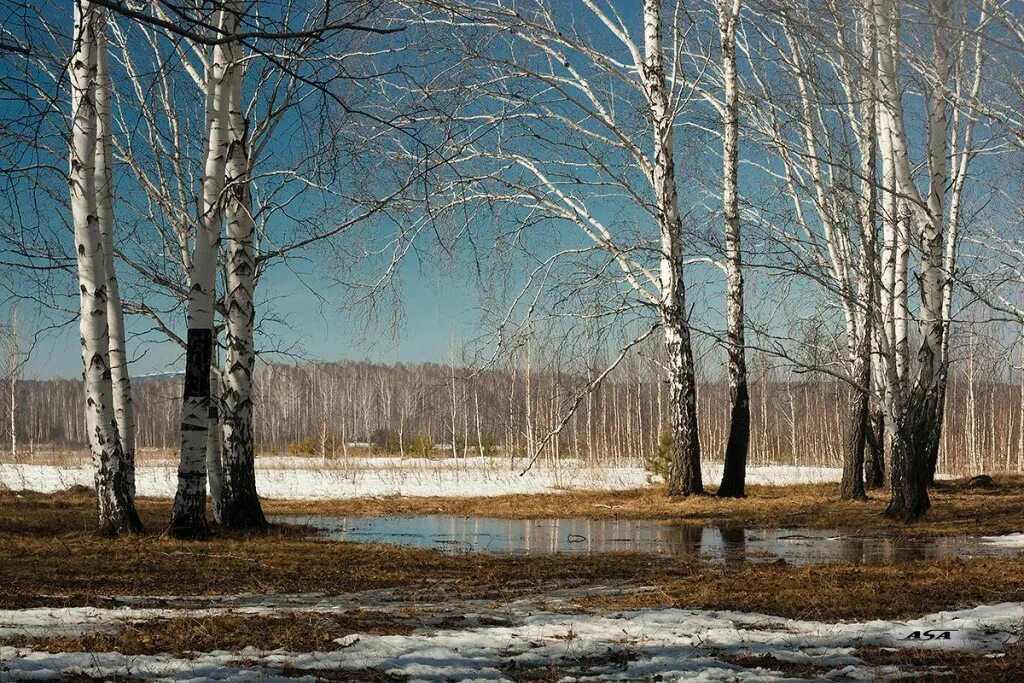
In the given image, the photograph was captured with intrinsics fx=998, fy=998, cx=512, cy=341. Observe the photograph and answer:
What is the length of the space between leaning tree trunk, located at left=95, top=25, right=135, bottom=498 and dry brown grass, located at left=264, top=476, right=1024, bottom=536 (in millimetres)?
4552

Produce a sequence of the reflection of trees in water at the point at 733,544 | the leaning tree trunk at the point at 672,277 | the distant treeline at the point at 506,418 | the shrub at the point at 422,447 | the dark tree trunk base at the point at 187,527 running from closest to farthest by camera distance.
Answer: the reflection of trees in water at the point at 733,544
the dark tree trunk base at the point at 187,527
the leaning tree trunk at the point at 672,277
the distant treeline at the point at 506,418
the shrub at the point at 422,447

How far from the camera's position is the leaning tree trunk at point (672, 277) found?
16.0m

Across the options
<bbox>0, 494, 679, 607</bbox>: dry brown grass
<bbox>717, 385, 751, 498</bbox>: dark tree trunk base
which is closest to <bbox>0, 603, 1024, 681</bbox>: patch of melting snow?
<bbox>0, 494, 679, 607</bbox>: dry brown grass

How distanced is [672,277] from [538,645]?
11557mm

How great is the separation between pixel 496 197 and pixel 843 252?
6320 millimetres

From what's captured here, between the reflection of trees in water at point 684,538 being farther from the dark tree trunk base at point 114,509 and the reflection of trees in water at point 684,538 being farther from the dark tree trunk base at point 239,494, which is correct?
the dark tree trunk base at point 114,509

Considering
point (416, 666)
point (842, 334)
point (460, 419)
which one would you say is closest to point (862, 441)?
point (842, 334)

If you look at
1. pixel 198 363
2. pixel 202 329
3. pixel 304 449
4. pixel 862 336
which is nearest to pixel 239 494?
pixel 198 363

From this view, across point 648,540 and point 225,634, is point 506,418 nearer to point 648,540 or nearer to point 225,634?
point 648,540

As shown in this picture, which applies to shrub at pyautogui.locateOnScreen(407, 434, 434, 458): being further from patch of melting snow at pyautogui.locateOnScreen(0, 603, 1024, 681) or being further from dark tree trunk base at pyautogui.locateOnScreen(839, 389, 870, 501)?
patch of melting snow at pyautogui.locateOnScreen(0, 603, 1024, 681)

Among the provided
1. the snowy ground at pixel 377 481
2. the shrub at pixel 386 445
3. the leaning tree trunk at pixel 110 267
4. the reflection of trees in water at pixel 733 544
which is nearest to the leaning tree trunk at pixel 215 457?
the leaning tree trunk at pixel 110 267

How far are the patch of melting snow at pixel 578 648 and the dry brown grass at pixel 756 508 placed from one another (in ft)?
22.0

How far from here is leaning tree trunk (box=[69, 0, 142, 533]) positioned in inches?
402

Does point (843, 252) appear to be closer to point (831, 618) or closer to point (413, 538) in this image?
point (413, 538)
